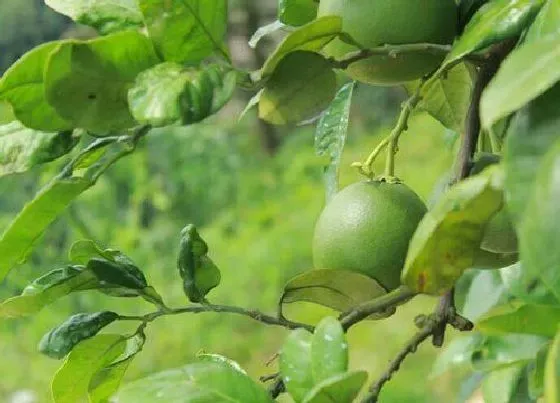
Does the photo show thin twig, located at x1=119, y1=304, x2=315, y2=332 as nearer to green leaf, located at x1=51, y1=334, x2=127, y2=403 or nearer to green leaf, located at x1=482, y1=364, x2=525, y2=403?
green leaf, located at x1=51, y1=334, x2=127, y2=403

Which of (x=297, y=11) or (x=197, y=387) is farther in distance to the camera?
(x=297, y=11)

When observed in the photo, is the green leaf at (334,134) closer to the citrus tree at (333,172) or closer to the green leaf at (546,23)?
the citrus tree at (333,172)

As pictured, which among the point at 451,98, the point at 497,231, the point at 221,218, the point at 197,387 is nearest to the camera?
the point at 197,387

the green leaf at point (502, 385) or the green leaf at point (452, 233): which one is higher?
the green leaf at point (452, 233)

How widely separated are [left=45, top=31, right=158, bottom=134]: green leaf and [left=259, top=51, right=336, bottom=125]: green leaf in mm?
66

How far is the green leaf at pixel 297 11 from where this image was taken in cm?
54

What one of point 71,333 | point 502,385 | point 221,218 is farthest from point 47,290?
point 221,218

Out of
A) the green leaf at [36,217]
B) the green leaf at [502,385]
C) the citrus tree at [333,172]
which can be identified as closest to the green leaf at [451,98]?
the citrus tree at [333,172]

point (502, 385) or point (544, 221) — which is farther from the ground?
point (544, 221)

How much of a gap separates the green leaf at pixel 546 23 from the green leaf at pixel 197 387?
170 mm

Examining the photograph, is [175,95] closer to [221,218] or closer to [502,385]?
[502,385]

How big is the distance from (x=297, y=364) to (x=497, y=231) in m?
0.15

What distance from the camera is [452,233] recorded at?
370 millimetres

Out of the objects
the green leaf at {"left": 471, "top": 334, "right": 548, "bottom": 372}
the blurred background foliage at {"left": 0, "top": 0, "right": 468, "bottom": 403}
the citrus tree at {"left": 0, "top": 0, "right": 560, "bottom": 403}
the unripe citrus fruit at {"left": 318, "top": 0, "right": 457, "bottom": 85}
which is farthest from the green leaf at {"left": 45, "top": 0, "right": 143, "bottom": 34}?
the blurred background foliage at {"left": 0, "top": 0, "right": 468, "bottom": 403}
